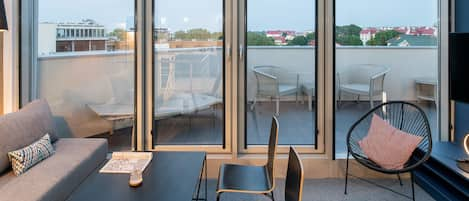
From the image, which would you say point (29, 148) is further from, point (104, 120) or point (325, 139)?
point (325, 139)

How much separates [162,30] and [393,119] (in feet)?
8.09

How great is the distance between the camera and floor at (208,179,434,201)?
10.3ft

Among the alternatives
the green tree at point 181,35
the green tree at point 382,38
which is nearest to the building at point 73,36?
the green tree at point 181,35

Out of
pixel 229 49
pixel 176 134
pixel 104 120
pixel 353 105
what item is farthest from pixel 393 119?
pixel 104 120

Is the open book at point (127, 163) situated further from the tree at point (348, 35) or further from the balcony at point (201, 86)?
the tree at point (348, 35)

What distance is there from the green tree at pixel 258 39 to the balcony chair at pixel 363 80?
795 millimetres

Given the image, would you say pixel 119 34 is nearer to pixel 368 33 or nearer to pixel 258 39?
pixel 258 39

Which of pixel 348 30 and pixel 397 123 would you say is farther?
pixel 348 30

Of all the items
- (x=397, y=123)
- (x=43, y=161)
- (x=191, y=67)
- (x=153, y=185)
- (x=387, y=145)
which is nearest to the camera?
(x=153, y=185)

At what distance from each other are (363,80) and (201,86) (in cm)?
168

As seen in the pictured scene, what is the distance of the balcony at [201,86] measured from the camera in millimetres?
3729

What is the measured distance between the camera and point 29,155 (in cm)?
253

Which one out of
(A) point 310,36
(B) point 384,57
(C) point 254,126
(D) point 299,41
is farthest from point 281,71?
(B) point 384,57

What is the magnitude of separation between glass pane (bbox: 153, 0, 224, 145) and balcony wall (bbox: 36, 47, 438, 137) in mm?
11
